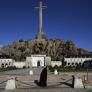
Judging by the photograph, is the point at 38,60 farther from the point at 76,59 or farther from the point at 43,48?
the point at 43,48

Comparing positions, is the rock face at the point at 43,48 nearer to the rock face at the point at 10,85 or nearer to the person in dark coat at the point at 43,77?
the person in dark coat at the point at 43,77

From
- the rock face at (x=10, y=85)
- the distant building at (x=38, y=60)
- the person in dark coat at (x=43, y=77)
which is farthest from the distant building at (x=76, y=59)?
the rock face at (x=10, y=85)

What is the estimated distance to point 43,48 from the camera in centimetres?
14112

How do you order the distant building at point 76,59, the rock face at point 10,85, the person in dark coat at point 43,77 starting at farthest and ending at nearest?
the distant building at point 76,59 → the person in dark coat at point 43,77 → the rock face at point 10,85

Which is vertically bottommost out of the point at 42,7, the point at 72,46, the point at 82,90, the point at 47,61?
the point at 82,90

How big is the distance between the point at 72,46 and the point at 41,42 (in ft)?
66.3

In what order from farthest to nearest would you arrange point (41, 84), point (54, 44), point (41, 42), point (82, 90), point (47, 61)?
point (54, 44) → point (41, 42) → point (47, 61) → point (41, 84) → point (82, 90)

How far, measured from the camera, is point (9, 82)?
64.6 feet

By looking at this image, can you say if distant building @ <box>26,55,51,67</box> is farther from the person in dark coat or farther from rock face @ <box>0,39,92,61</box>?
the person in dark coat

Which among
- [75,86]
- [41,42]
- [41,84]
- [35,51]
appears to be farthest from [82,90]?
[35,51]

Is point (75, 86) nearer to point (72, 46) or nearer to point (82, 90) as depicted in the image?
point (82, 90)

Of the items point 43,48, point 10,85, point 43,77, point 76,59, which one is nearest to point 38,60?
point 76,59

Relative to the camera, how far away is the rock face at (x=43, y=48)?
5413 inches

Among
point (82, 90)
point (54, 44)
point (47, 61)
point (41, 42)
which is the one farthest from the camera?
point (54, 44)
